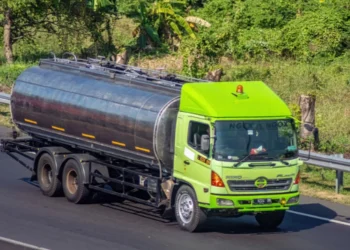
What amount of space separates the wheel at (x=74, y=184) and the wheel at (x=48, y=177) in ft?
0.72

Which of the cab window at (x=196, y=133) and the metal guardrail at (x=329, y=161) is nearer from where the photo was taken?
the cab window at (x=196, y=133)

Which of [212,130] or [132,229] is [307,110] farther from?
[132,229]

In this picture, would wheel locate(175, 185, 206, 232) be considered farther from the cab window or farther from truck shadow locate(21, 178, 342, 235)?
the cab window

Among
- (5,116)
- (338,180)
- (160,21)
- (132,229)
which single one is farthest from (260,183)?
(160,21)

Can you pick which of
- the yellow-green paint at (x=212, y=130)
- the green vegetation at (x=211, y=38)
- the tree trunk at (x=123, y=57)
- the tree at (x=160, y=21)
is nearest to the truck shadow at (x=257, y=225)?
the yellow-green paint at (x=212, y=130)

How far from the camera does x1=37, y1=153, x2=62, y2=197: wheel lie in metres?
16.7

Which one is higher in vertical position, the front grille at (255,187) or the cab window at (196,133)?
the cab window at (196,133)

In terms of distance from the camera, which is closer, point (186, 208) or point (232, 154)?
point (232, 154)

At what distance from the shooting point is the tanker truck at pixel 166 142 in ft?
45.1

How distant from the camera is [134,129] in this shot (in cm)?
1491

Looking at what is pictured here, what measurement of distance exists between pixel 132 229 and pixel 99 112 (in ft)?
8.12

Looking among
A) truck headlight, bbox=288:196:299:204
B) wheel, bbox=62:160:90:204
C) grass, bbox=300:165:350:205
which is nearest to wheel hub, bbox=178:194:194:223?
truck headlight, bbox=288:196:299:204

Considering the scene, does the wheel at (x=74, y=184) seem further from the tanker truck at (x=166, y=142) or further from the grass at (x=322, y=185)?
the grass at (x=322, y=185)

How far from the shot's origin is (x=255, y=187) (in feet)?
45.3
